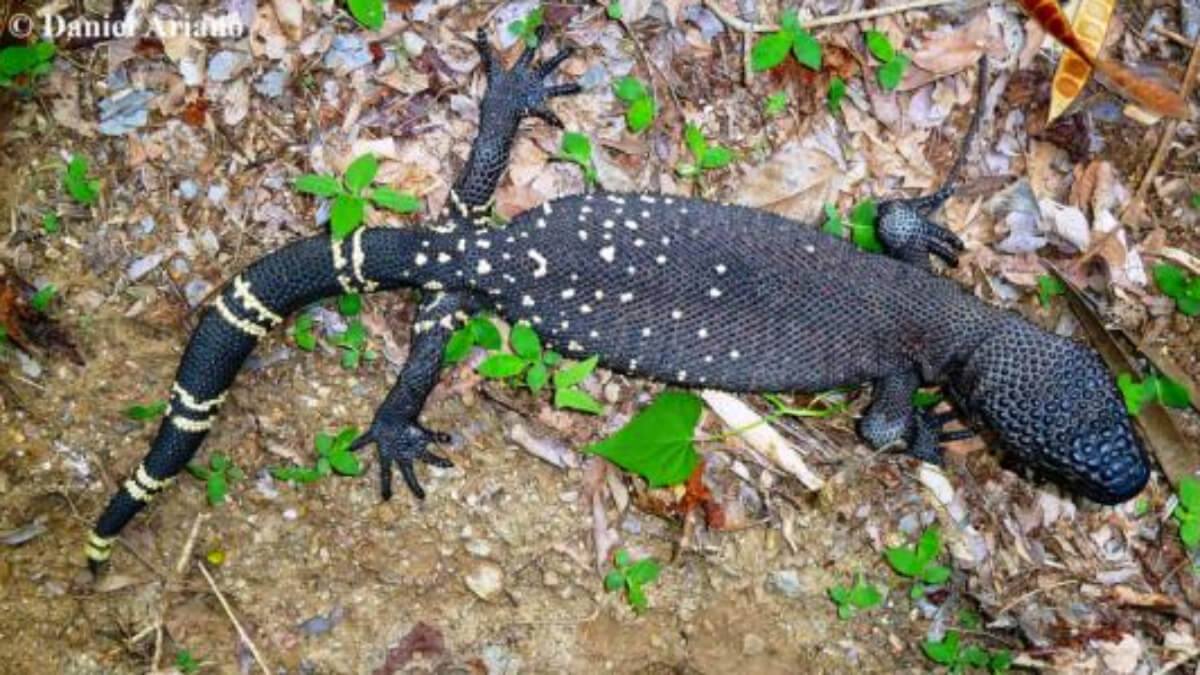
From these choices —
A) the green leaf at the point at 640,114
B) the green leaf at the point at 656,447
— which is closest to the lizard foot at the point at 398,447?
the green leaf at the point at 656,447

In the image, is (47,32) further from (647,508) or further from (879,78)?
(879,78)

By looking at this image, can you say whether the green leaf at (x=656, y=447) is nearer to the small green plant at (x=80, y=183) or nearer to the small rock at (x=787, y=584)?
the small rock at (x=787, y=584)

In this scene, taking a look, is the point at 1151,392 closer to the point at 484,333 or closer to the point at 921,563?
the point at 921,563

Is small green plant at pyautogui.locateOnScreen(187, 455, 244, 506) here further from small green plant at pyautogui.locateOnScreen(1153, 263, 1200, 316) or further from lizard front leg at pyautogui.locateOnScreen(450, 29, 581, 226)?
small green plant at pyautogui.locateOnScreen(1153, 263, 1200, 316)

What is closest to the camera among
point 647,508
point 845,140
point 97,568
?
point 97,568

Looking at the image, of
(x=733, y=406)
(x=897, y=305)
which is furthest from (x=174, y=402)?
(x=897, y=305)
